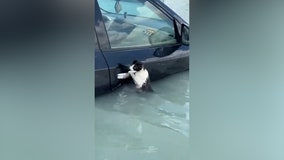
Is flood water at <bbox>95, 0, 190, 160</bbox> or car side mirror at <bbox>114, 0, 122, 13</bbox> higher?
car side mirror at <bbox>114, 0, 122, 13</bbox>

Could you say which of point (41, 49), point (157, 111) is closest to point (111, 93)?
point (157, 111)

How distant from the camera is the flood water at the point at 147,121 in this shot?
1.97m

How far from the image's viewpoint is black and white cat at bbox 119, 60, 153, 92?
6.76 feet

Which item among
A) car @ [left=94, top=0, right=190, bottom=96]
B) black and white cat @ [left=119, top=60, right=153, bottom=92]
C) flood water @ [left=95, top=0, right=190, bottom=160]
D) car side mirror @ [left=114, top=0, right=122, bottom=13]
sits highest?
car side mirror @ [left=114, top=0, right=122, bottom=13]

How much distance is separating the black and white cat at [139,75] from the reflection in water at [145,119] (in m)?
0.04

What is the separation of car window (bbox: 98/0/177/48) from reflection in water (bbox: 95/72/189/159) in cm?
27

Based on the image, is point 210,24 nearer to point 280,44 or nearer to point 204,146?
point 280,44

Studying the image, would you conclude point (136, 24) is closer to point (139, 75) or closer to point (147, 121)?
point (139, 75)

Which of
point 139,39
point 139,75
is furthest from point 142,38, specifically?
point 139,75

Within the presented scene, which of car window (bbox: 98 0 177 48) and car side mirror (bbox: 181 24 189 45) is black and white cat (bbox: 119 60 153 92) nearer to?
car window (bbox: 98 0 177 48)

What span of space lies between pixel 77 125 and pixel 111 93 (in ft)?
1.19

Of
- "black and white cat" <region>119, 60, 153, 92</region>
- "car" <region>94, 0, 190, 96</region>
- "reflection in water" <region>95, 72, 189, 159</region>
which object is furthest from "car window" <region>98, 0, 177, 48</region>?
"reflection in water" <region>95, 72, 189, 159</region>

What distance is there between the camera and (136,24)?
212 cm

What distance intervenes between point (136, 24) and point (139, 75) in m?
0.33
